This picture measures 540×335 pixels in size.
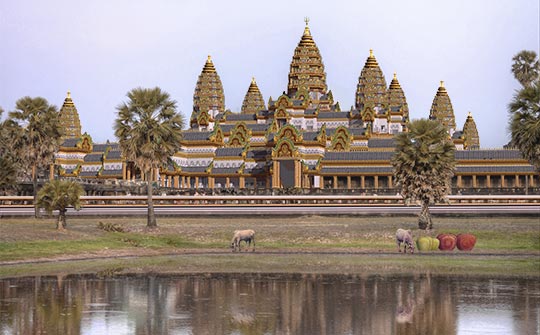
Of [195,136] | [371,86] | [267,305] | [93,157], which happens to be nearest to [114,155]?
[93,157]

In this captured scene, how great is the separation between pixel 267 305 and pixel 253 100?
158 meters

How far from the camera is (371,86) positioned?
183250 millimetres

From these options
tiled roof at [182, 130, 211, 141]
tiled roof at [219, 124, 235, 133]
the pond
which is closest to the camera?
the pond

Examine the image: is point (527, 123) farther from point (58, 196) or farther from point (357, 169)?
point (357, 169)

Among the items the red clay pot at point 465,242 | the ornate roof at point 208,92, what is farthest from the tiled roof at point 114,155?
the red clay pot at point 465,242

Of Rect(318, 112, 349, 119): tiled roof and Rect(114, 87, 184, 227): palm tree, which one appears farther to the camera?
Rect(318, 112, 349, 119): tiled roof

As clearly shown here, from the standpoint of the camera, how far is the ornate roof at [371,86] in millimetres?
181250

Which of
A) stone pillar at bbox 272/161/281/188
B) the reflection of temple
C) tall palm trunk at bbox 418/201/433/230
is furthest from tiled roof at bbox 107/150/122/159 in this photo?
tall palm trunk at bbox 418/201/433/230

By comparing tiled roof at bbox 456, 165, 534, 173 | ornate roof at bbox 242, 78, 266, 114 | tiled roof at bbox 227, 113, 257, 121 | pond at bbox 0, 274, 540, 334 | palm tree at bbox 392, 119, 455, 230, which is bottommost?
pond at bbox 0, 274, 540, 334

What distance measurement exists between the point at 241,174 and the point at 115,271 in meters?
96.0

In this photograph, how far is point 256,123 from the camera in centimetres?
16775

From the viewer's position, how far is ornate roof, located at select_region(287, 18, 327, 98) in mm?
176625

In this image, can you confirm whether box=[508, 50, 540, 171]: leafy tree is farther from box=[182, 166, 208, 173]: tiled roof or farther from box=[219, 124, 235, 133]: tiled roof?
box=[219, 124, 235, 133]: tiled roof

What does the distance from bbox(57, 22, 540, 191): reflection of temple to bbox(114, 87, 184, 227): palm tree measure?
46072mm
